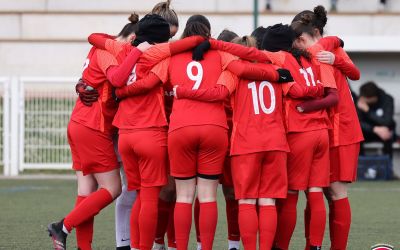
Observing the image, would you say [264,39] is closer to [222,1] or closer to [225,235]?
[225,235]

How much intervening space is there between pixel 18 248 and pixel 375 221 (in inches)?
162

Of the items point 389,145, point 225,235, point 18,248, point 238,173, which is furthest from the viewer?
point 389,145

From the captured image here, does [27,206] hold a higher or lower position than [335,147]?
lower

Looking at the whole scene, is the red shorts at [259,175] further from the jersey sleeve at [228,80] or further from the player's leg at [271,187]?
the jersey sleeve at [228,80]

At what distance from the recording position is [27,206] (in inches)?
544

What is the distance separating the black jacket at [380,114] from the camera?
18.6m

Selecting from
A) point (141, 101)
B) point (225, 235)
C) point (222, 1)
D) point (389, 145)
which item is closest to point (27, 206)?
point (225, 235)

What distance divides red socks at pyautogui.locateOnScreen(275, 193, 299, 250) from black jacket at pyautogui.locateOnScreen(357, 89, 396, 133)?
9.77m

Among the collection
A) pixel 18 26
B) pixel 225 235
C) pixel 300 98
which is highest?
pixel 18 26

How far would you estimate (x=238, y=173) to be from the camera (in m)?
8.66

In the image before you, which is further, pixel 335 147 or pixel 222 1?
pixel 222 1

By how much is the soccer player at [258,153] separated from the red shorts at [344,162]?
0.71 meters

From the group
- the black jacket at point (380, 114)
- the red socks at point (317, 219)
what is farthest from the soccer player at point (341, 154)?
the black jacket at point (380, 114)

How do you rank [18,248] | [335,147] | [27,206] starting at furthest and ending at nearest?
[27,206], [18,248], [335,147]
